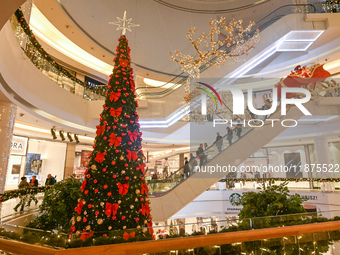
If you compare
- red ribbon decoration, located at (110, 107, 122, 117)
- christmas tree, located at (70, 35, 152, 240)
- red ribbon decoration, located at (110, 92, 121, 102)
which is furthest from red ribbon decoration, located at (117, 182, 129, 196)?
red ribbon decoration, located at (110, 92, 121, 102)

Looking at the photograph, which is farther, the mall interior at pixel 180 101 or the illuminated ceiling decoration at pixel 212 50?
the illuminated ceiling decoration at pixel 212 50

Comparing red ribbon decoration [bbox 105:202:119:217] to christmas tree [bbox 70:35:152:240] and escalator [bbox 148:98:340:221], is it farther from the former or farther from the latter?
escalator [bbox 148:98:340:221]

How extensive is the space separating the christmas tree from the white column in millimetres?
4057

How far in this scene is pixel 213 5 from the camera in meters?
14.1

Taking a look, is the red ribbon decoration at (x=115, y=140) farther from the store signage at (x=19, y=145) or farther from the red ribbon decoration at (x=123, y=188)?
the store signage at (x=19, y=145)

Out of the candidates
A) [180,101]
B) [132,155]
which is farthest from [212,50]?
[132,155]

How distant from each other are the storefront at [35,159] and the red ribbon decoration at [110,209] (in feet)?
33.0

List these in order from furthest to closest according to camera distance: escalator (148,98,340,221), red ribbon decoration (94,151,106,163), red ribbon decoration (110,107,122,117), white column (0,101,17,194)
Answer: escalator (148,98,340,221) < white column (0,101,17,194) < red ribbon decoration (110,107,122,117) < red ribbon decoration (94,151,106,163)

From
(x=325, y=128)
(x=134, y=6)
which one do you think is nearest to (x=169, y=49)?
(x=134, y=6)

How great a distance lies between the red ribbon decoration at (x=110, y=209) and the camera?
2.27 meters

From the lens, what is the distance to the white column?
512 centimetres

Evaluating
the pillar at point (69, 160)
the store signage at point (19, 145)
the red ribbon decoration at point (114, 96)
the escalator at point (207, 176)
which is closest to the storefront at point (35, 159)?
the store signage at point (19, 145)

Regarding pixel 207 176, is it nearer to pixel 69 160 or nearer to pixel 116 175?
pixel 116 175

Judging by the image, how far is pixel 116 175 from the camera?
7.84ft
